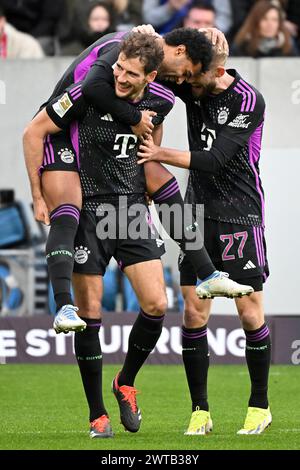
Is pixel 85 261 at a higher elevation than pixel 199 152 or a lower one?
lower

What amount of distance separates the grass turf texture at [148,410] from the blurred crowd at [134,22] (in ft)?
13.4

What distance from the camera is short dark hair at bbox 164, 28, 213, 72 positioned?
23.7 ft

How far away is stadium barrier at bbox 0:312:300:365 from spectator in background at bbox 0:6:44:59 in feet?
11.2

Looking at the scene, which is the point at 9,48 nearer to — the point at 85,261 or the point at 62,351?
the point at 62,351

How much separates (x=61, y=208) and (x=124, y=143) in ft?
1.79

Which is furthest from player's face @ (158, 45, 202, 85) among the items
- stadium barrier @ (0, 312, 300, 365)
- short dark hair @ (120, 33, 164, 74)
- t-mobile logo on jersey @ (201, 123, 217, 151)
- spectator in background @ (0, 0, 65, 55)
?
spectator in background @ (0, 0, 65, 55)

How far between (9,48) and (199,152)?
6.97m

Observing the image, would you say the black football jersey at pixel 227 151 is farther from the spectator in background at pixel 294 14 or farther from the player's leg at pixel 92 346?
the spectator in background at pixel 294 14

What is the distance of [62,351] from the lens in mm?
12047

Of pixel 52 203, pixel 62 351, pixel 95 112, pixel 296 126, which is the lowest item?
pixel 62 351

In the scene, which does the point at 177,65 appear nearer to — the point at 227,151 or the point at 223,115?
the point at 223,115

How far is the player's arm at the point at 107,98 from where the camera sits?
7.07 meters

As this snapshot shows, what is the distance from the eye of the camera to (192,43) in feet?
23.7

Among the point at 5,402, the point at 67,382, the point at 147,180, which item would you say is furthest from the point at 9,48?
the point at 147,180
